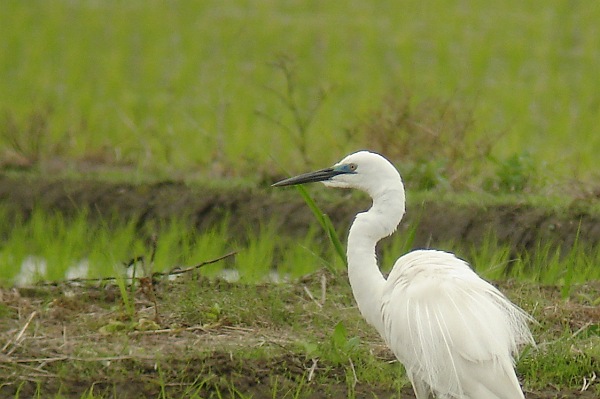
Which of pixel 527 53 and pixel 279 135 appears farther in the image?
pixel 527 53

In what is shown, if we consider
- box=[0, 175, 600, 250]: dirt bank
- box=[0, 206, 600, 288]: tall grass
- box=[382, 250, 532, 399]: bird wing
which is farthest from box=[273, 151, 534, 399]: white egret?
box=[0, 175, 600, 250]: dirt bank

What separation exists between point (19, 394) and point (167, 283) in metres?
1.58

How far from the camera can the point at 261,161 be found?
9766 millimetres

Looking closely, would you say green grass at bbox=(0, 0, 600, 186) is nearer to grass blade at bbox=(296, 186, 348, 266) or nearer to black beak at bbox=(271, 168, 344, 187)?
grass blade at bbox=(296, 186, 348, 266)

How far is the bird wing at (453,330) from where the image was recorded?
14.7 feet

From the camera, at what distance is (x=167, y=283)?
6414 mm

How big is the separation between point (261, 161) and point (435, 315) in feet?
17.4

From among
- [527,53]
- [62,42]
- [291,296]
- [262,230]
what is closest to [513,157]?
[262,230]

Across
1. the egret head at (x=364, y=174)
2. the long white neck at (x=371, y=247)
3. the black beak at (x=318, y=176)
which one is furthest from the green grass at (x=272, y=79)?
the long white neck at (x=371, y=247)

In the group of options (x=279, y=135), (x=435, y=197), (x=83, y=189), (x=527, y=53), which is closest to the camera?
(x=435, y=197)

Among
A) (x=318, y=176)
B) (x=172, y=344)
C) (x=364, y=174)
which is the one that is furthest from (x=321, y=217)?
(x=172, y=344)

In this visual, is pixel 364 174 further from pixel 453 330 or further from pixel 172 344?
pixel 172 344

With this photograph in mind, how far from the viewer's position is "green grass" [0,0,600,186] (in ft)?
33.1

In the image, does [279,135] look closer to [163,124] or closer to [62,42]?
[163,124]
